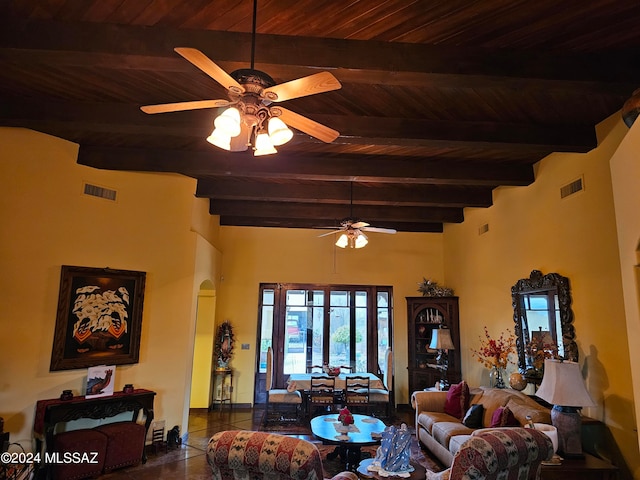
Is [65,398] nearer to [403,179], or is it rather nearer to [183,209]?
[183,209]

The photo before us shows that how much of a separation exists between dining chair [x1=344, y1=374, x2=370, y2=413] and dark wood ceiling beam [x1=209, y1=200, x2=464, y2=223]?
2.76m

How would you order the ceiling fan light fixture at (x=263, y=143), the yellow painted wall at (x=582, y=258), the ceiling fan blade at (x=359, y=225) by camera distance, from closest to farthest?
the ceiling fan light fixture at (x=263, y=143), the yellow painted wall at (x=582, y=258), the ceiling fan blade at (x=359, y=225)

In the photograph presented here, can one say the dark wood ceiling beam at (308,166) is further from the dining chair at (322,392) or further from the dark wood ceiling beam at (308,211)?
the dining chair at (322,392)

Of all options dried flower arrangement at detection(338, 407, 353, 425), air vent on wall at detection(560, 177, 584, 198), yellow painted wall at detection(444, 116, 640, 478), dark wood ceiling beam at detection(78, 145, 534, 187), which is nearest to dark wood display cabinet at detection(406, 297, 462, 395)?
yellow painted wall at detection(444, 116, 640, 478)

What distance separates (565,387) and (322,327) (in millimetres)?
5068

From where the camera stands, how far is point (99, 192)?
16.1 feet

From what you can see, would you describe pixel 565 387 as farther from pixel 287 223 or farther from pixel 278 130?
pixel 287 223

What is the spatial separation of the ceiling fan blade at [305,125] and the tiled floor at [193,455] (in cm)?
395

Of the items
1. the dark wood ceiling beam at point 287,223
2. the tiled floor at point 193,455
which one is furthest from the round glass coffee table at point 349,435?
the dark wood ceiling beam at point 287,223

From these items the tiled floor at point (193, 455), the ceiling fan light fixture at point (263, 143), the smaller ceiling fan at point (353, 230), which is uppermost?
the smaller ceiling fan at point (353, 230)

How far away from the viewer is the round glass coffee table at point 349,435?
415 centimetres

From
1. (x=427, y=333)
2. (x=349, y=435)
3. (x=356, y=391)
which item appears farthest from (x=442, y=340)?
(x=349, y=435)

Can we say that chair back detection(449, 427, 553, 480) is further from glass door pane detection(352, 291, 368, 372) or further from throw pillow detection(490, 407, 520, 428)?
glass door pane detection(352, 291, 368, 372)

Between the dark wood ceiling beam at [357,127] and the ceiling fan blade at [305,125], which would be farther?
the dark wood ceiling beam at [357,127]
